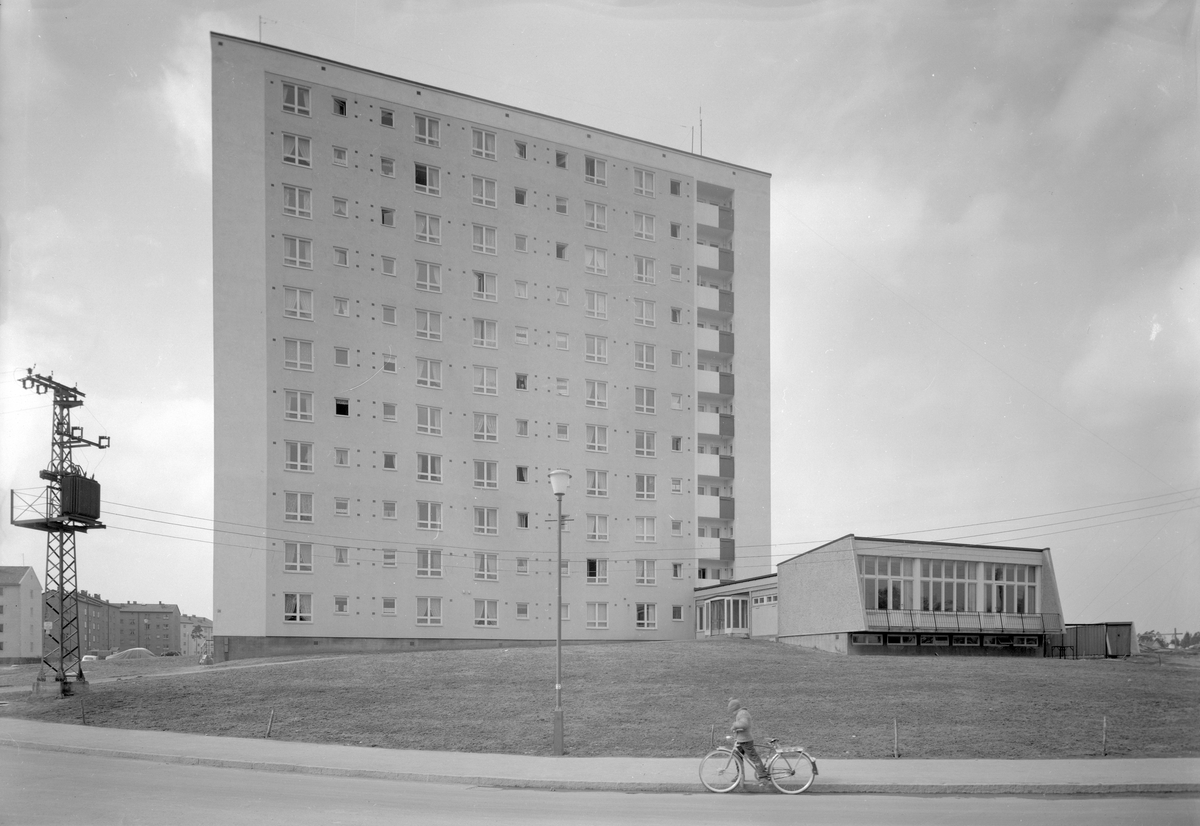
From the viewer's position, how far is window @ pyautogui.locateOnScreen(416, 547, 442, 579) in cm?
4891

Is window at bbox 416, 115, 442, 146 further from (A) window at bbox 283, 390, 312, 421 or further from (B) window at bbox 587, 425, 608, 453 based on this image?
(B) window at bbox 587, 425, 608, 453

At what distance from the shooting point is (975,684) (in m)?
28.1

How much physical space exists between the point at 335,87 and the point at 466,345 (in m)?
14.7

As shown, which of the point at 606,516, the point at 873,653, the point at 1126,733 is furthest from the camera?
the point at 606,516

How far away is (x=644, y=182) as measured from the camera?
58000 mm

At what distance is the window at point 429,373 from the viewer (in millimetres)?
50250

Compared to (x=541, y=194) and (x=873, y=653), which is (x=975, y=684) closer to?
(x=873, y=653)

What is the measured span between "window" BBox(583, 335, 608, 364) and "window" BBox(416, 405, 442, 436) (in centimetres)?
934

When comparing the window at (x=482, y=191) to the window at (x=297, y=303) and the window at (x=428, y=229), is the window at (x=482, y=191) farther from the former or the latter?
the window at (x=297, y=303)

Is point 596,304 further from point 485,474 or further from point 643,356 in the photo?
point 485,474

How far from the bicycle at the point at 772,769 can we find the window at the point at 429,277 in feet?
127

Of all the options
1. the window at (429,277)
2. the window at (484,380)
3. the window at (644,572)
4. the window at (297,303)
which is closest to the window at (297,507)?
the window at (297,303)

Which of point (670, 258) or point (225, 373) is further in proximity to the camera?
point (670, 258)

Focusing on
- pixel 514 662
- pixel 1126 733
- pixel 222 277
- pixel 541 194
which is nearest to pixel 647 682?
pixel 514 662
